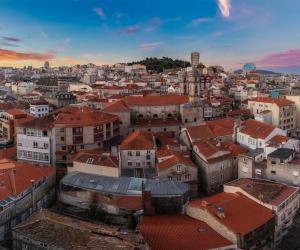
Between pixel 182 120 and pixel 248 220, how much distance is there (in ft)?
90.5

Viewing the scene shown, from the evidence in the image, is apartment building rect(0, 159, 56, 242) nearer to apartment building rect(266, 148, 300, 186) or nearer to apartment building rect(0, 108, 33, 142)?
apartment building rect(266, 148, 300, 186)

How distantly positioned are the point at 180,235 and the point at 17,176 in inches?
614

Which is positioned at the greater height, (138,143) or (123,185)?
(138,143)

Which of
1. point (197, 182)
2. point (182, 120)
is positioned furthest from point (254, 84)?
point (197, 182)

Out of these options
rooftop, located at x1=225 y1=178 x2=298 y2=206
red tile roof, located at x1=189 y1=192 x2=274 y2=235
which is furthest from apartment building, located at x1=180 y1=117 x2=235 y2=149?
red tile roof, located at x1=189 y1=192 x2=274 y2=235

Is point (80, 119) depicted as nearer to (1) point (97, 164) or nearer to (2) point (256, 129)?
(1) point (97, 164)

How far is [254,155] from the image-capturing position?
38625 millimetres

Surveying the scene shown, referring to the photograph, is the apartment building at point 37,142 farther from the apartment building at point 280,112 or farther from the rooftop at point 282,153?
the apartment building at point 280,112

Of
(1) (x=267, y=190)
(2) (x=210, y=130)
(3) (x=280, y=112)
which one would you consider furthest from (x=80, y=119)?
(3) (x=280, y=112)

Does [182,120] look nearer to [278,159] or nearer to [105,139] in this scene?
[105,139]

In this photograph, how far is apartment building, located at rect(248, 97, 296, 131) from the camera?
59312mm

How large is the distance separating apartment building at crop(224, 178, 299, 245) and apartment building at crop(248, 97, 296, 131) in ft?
88.0

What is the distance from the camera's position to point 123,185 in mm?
34469

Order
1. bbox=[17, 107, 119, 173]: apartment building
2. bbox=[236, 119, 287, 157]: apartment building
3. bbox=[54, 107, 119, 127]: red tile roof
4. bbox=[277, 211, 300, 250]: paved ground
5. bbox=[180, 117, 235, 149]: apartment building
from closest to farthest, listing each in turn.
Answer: bbox=[277, 211, 300, 250]: paved ground < bbox=[17, 107, 119, 173]: apartment building < bbox=[236, 119, 287, 157]: apartment building < bbox=[54, 107, 119, 127]: red tile roof < bbox=[180, 117, 235, 149]: apartment building
